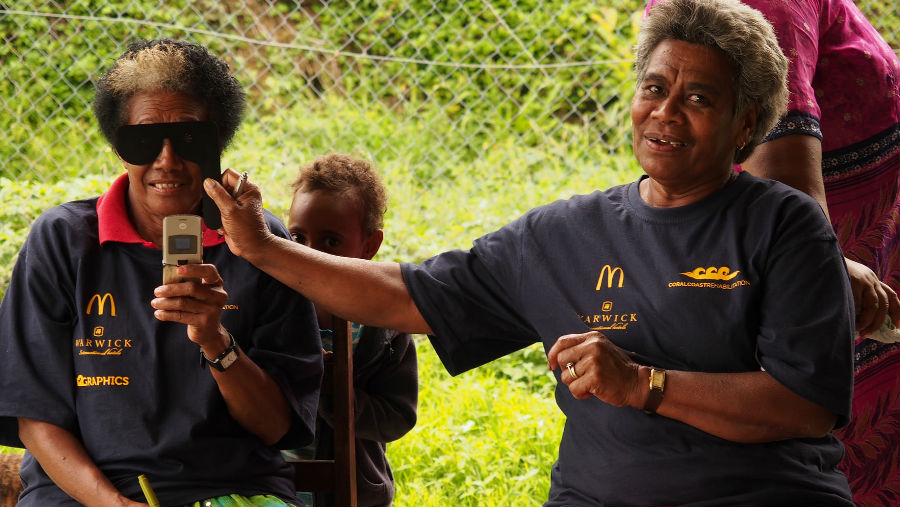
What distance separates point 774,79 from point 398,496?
2.38m

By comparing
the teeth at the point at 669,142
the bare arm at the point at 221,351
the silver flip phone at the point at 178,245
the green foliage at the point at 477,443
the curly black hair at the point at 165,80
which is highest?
the curly black hair at the point at 165,80

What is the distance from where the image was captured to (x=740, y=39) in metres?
2.38

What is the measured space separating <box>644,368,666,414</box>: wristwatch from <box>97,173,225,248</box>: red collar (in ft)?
3.54

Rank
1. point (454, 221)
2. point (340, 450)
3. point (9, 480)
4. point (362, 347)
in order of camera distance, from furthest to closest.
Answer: point (454, 221) < point (362, 347) < point (9, 480) < point (340, 450)

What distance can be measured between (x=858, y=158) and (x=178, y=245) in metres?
1.74

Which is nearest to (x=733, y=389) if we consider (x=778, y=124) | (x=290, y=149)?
(x=778, y=124)

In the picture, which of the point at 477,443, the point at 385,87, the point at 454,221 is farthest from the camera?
the point at 385,87

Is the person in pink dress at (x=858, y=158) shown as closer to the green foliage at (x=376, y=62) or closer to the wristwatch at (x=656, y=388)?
the wristwatch at (x=656, y=388)

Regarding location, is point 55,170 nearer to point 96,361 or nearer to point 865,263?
point 96,361

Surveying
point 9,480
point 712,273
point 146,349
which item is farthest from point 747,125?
point 9,480

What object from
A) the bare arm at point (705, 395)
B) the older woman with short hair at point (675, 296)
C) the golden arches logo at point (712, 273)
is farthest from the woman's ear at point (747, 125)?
the bare arm at point (705, 395)

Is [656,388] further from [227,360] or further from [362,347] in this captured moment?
[362,347]

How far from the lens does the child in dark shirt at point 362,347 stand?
3.00 meters

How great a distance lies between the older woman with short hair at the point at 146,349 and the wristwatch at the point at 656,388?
2.75 feet
